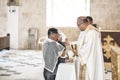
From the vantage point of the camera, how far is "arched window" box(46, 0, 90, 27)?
14938 millimetres

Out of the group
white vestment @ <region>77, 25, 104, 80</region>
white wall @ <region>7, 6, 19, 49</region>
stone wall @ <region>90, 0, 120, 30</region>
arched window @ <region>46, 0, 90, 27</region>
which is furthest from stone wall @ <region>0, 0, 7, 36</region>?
white vestment @ <region>77, 25, 104, 80</region>

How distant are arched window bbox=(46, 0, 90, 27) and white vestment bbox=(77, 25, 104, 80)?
35.3ft

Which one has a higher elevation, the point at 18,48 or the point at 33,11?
the point at 33,11

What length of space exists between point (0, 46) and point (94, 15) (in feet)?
17.1

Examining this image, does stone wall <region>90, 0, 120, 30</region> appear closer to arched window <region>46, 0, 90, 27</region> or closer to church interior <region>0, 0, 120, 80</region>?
church interior <region>0, 0, 120, 80</region>

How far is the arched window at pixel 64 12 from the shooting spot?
14.9 meters

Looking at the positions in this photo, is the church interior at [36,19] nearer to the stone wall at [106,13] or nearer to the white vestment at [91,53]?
the stone wall at [106,13]

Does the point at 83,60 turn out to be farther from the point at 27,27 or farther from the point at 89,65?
the point at 27,27

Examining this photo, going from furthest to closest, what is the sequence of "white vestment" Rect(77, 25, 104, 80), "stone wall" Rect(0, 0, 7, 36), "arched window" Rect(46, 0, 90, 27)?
"stone wall" Rect(0, 0, 7, 36), "arched window" Rect(46, 0, 90, 27), "white vestment" Rect(77, 25, 104, 80)

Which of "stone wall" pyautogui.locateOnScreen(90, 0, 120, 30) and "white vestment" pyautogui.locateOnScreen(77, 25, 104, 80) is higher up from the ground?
"stone wall" pyautogui.locateOnScreen(90, 0, 120, 30)

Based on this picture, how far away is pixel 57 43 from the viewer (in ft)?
15.0

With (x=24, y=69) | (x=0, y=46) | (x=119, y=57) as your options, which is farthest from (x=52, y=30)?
(x=0, y=46)

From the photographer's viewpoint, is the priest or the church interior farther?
the church interior

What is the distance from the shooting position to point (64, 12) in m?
15.1
